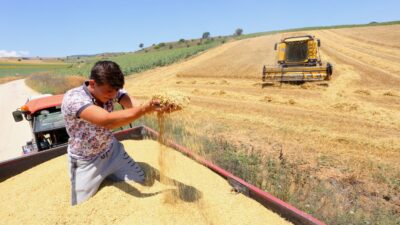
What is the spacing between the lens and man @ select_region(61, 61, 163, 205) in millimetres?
2816

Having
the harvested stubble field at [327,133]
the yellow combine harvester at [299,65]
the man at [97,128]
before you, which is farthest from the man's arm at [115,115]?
the yellow combine harvester at [299,65]

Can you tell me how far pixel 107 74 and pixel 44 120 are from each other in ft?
8.55

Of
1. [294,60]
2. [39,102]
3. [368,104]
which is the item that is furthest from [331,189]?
[294,60]

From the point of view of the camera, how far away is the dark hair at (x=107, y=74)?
2857 millimetres

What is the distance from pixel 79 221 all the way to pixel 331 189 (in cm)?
345

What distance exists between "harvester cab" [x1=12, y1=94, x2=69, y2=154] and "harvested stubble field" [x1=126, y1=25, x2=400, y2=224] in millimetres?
1950

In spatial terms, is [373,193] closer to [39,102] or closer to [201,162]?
[201,162]

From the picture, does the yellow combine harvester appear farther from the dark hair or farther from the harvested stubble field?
the dark hair

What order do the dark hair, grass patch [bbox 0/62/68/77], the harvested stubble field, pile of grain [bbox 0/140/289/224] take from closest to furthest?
the dark hair
pile of grain [bbox 0/140/289/224]
the harvested stubble field
grass patch [bbox 0/62/68/77]

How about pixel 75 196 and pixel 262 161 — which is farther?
pixel 262 161

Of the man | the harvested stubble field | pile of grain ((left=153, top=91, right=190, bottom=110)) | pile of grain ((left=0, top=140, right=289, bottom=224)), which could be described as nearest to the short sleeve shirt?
the man

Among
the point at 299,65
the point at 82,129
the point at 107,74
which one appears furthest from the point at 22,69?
the point at 107,74

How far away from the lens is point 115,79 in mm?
2904

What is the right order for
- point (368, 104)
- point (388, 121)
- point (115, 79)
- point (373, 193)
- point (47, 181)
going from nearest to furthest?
point (115, 79), point (47, 181), point (373, 193), point (388, 121), point (368, 104)
